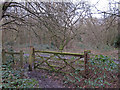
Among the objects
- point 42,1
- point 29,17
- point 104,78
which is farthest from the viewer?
point 29,17

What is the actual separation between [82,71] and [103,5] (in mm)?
3317

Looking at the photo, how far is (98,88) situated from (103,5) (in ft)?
12.5

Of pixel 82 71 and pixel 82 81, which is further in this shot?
pixel 82 71

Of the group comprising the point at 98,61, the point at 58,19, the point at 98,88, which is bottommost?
the point at 98,88

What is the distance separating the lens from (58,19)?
146 inches

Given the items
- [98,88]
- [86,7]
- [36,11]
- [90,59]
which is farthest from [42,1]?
[98,88]

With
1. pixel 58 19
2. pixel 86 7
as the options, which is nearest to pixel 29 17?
pixel 58 19

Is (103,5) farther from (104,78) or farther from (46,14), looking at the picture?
(104,78)

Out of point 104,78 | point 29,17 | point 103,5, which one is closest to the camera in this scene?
point 104,78

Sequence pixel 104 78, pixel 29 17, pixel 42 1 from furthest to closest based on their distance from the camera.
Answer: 1. pixel 29 17
2. pixel 104 78
3. pixel 42 1

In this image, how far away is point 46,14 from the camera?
12.5 feet

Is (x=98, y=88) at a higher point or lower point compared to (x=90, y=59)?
lower

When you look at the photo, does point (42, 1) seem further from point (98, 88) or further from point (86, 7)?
point (98, 88)

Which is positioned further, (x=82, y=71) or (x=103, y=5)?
(x=103, y=5)
